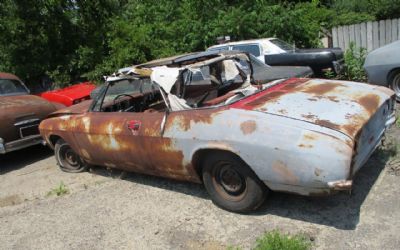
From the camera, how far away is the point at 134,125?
502 centimetres

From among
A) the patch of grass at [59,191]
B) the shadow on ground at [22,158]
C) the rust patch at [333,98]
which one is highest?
the rust patch at [333,98]

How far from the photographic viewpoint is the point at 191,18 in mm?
15711

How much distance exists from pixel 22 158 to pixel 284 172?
229 inches

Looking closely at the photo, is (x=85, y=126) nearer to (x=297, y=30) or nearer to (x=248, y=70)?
(x=248, y=70)

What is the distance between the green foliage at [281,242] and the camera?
3.61 metres

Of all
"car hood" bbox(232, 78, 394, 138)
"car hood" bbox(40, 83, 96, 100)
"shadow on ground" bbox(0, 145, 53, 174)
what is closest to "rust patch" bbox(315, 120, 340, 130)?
"car hood" bbox(232, 78, 394, 138)

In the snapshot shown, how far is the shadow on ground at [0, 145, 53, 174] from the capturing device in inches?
302

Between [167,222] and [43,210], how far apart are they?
1.75 m

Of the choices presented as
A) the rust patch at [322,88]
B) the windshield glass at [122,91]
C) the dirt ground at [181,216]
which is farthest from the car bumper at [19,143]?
the rust patch at [322,88]

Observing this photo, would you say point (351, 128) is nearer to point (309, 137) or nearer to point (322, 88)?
point (309, 137)

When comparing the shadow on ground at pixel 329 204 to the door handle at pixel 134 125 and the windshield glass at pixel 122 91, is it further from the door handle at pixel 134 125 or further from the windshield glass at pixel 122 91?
the windshield glass at pixel 122 91

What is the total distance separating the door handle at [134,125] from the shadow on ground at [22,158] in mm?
3407

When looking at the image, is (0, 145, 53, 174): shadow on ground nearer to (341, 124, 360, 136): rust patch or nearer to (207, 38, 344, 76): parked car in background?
(207, 38, 344, 76): parked car in background

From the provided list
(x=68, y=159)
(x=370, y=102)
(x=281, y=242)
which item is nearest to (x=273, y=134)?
(x=281, y=242)
